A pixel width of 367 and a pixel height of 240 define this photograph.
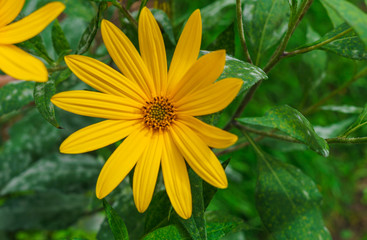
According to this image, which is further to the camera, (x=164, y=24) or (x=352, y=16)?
(x=164, y=24)

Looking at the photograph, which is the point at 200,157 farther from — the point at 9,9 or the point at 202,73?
the point at 9,9

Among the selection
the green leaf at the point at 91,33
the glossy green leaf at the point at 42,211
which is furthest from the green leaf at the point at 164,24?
the glossy green leaf at the point at 42,211

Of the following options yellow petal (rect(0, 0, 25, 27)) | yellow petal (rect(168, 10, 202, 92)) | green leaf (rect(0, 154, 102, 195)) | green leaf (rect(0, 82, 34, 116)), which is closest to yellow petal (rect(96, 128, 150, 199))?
yellow petal (rect(168, 10, 202, 92))

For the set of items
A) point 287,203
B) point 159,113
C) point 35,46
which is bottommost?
point 287,203

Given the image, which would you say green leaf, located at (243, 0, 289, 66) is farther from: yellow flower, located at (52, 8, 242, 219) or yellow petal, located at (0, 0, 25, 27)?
yellow petal, located at (0, 0, 25, 27)

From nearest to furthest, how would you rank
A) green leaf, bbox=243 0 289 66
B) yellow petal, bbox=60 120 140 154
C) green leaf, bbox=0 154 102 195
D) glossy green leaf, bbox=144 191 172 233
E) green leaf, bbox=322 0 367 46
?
green leaf, bbox=322 0 367 46 → yellow petal, bbox=60 120 140 154 → glossy green leaf, bbox=144 191 172 233 → green leaf, bbox=243 0 289 66 → green leaf, bbox=0 154 102 195

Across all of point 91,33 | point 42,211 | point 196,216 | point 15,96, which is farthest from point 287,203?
point 42,211
